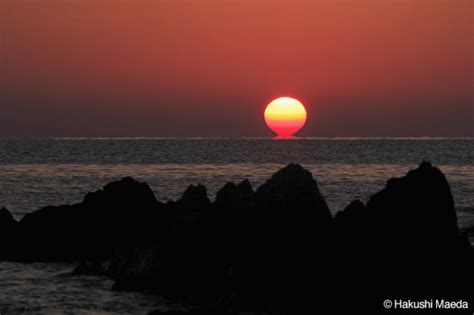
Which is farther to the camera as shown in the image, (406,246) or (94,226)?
(94,226)

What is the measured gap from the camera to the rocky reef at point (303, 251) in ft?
86.3

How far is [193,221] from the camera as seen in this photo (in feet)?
98.7

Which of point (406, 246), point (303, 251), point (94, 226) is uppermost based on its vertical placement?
point (94, 226)

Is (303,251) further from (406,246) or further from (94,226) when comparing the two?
(94,226)

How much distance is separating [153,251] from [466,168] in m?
108

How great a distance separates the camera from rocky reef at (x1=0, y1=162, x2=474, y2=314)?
86.3 feet

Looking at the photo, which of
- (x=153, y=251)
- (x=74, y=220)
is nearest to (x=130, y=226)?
(x=74, y=220)

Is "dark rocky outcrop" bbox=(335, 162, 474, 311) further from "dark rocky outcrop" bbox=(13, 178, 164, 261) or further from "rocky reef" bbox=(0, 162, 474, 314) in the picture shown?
"dark rocky outcrop" bbox=(13, 178, 164, 261)

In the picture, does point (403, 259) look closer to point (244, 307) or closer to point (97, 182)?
point (244, 307)

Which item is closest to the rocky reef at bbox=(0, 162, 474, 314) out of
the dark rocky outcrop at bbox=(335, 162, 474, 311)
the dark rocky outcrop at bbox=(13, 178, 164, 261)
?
the dark rocky outcrop at bbox=(335, 162, 474, 311)

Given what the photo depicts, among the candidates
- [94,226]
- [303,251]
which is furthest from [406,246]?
[94,226]

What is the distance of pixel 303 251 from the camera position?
91.2 feet

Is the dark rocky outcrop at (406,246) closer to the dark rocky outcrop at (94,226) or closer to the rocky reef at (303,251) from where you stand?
the rocky reef at (303,251)

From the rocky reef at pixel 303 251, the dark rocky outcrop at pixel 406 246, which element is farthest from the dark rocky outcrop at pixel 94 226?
the dark rocky outcrop at pixel 406 246
